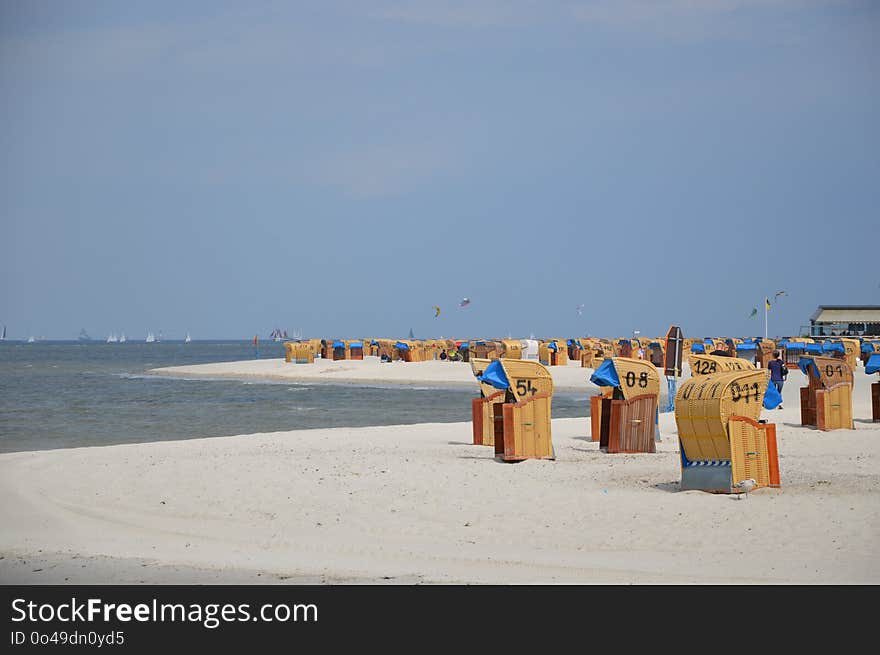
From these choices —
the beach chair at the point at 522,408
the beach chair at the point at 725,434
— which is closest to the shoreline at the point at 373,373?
the beach chair at the point at 522,408

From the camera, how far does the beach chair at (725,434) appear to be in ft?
38.3

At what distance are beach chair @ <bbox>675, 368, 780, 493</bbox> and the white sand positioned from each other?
0.96 ft

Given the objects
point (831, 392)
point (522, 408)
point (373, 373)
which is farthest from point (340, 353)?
point (522, 408)

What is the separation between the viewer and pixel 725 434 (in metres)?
11.7

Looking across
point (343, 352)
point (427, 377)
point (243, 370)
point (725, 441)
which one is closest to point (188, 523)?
point (725, 441)

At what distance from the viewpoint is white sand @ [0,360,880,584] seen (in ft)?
27.5

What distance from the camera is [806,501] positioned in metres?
11.1

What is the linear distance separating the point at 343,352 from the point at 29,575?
62.2 meters

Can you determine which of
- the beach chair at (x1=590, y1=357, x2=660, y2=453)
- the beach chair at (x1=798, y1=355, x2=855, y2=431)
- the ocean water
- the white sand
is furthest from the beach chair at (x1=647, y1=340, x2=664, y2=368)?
the white sand

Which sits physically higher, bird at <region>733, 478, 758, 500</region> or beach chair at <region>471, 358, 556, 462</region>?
beach chair at <region>471, 358, 556, 462</region>

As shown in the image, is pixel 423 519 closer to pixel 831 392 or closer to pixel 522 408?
pixel 522 408

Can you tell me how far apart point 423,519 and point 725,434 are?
358 centimetres

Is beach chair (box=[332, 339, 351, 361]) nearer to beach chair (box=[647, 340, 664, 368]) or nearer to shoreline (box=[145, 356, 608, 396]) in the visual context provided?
shoreline (box=[145, 356, 608, 396])

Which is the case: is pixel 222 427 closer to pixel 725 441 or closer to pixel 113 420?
pixel 113 420
